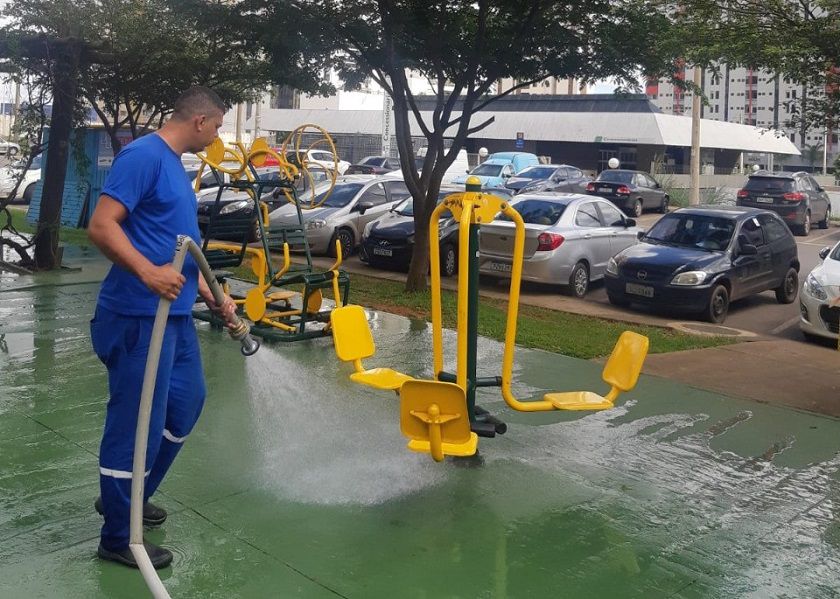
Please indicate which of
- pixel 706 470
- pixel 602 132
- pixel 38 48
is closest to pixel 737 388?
pixel 706 470

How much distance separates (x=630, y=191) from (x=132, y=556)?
2758cm

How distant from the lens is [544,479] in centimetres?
552

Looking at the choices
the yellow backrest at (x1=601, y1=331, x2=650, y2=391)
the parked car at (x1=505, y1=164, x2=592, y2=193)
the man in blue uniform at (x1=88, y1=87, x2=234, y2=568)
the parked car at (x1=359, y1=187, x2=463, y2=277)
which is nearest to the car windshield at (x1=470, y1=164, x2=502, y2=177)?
the parked car at (x1=505, y1=164, x2=592, y2=193)

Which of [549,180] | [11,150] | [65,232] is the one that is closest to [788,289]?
[11,150]

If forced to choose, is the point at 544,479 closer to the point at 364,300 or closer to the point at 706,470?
the point at 706,470

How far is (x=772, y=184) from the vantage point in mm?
26562

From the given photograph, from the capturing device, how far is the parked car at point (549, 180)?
30.4 meters

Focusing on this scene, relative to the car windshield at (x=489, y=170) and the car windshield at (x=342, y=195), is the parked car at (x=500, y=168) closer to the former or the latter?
the car windshield at (x=489, y=170)

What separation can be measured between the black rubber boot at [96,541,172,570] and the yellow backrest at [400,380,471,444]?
50.4 inches

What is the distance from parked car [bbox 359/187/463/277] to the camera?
15109 millimetres

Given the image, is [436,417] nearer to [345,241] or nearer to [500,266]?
[500,266]

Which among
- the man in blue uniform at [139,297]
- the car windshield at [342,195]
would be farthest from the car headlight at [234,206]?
the man in blue uniform at [139,297]

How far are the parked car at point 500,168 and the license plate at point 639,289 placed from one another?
17969 mm

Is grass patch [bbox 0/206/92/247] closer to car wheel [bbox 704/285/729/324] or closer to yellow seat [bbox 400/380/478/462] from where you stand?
car wheel [bbox 704/285/729/324]
